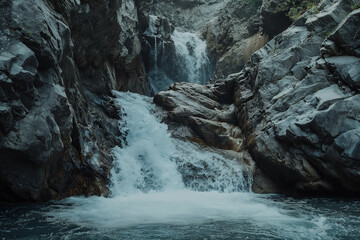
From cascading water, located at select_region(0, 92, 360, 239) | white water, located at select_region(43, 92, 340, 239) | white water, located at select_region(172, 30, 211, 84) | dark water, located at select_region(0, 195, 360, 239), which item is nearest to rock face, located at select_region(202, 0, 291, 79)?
white water, located at select_region(172, 30, 211, 84)

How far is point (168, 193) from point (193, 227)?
5886 mm

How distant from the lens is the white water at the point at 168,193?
7.61 meters

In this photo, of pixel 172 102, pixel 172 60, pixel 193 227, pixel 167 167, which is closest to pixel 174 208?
pixel 193 227

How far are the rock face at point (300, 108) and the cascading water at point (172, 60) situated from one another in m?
11.6

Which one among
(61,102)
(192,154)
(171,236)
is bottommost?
(171,236)

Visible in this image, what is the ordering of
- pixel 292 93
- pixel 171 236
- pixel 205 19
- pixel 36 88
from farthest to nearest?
pixel 205 19
pixel 292 93
pixel 36 88
pixel 171 236

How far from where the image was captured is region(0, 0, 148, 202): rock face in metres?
7.75

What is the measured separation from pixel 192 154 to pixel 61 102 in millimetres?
8107

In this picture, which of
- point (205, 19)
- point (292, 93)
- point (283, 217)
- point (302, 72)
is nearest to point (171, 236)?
point (283, 217)

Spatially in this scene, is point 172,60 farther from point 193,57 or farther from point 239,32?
point 239,32

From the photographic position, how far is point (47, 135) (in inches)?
328

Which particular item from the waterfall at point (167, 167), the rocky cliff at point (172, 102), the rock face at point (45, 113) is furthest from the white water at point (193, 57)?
the rock face at point (45, 113)

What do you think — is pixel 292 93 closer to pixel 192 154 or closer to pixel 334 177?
pixel 334 177

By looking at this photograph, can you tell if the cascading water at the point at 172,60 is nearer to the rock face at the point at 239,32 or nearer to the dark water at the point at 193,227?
the rock face at the point at 239,32
